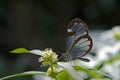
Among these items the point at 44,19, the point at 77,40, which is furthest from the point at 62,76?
the point at 44,19

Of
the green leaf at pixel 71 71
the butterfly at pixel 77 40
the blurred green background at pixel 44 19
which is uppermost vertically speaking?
the blurred green background at pixel 44 19

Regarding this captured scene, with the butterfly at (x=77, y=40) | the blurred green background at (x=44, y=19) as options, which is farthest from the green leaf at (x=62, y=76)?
the blurred green background at (x=44, y=19)

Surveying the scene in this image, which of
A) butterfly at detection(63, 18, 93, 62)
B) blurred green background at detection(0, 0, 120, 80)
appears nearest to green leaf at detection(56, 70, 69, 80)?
butterfly at detection(63, 18, 93, 62)

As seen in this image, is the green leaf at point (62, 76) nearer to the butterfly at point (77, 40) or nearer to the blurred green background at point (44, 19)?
the butterfly at point (77, 40)

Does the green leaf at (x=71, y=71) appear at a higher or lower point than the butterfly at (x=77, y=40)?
lower

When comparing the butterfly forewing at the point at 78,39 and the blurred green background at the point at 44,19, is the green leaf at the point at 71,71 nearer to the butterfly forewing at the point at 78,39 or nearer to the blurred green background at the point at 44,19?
the butterfly forewing at the point at 78,39

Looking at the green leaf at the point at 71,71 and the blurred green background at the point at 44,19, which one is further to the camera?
the blurred green background at the point at 44,19

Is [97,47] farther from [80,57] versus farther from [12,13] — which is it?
[12,13]

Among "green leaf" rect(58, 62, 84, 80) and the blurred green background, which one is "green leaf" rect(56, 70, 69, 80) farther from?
the blurred green background
